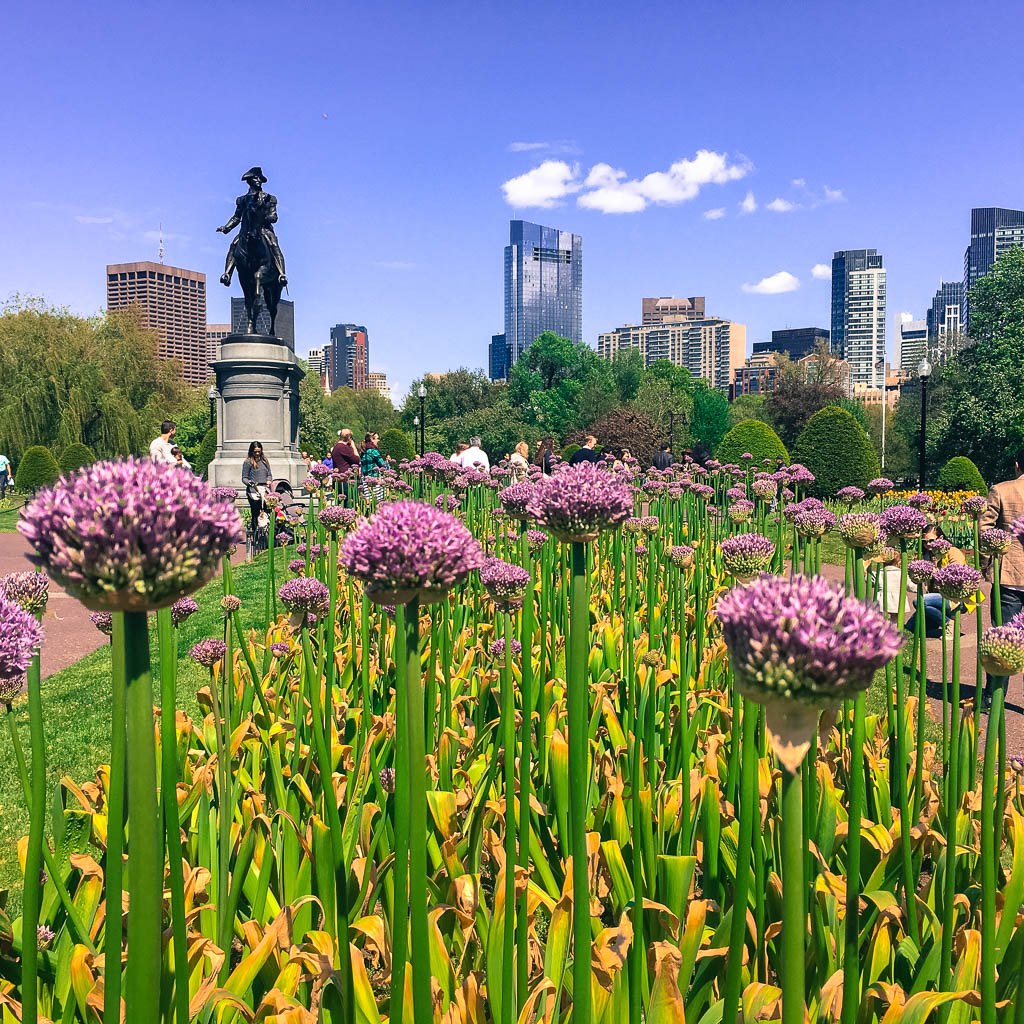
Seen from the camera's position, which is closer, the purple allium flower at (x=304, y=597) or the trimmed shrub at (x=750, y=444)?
the purple allium flower at (x=304, y=597)

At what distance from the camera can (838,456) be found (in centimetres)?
2003

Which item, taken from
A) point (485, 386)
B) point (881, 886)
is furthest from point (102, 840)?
point (485, 386)

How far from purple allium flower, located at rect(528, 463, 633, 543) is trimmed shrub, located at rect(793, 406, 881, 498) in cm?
1927

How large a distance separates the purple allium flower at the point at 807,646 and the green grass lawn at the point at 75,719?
2.77m

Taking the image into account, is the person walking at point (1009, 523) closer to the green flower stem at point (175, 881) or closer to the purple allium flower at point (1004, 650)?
the purple allium flower at point (1004, 650)

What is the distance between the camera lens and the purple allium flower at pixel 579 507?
160 centimetres

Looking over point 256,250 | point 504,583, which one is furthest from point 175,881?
point 256,250

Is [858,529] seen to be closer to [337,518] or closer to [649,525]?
[337,518]

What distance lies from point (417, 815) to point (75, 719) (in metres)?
5.33

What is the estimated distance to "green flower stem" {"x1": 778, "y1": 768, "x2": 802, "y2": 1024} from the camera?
107 centimetres

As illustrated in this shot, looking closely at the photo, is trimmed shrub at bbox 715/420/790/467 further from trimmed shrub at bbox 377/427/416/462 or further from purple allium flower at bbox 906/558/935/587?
purple allium flower at bbox 906/558/935/587

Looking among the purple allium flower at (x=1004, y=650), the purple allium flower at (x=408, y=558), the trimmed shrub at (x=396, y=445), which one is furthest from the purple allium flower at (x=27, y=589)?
the trimmed shrub at (x=396, y=445)

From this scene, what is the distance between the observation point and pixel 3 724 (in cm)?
579

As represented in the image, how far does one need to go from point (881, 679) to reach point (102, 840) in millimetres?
5664
